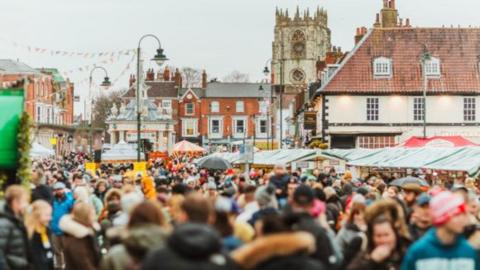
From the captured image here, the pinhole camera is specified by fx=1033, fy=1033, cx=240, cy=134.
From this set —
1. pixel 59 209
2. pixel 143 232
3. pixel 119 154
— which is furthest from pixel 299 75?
pixel 143 232

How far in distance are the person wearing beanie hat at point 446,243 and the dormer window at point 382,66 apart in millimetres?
52271

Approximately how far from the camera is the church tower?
7042 inches

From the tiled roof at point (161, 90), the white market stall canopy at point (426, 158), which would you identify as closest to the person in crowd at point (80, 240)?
the white market stall canopy at point (426, 158)

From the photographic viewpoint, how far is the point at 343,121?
60188 millimetres

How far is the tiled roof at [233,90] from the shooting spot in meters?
141

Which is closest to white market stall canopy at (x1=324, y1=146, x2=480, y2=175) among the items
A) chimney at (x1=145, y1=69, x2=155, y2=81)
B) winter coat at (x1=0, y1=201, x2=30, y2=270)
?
winter coat at (x1=0, y1=201, x2=30, y2=270)

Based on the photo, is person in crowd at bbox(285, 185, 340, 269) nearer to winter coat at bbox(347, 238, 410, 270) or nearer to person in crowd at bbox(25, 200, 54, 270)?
winter coat at bbox(347, 238, 410, 270)

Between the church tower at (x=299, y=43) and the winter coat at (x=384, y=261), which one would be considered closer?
the winter coat at (x=384, y=261)

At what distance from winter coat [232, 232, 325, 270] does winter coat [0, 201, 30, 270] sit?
180 inches

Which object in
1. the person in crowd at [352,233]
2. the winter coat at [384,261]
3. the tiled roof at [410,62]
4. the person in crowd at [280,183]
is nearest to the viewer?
the winter coat at [384,261]

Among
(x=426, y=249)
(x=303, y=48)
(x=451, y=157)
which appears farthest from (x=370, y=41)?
(x=303, y=48)

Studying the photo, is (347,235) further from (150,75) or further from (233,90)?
(150,75)

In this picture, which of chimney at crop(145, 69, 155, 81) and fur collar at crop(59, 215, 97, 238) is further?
chimney at crop(145, 69, 155, 81)

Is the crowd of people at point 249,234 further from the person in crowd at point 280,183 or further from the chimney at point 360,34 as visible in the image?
the chimney at point 360,34
